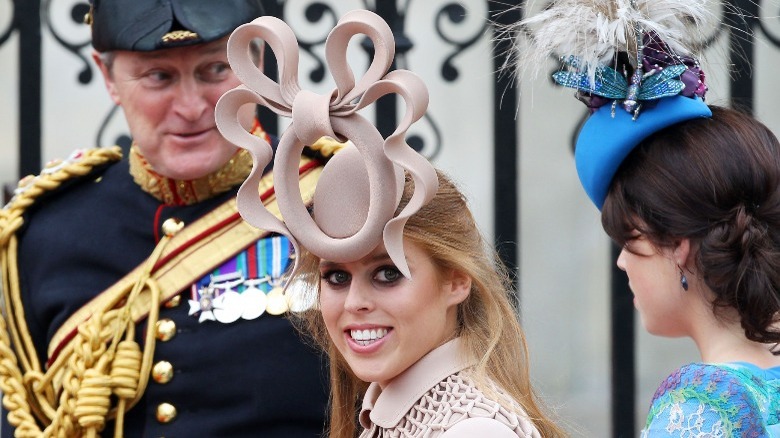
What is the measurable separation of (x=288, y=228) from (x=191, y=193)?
2.62ft

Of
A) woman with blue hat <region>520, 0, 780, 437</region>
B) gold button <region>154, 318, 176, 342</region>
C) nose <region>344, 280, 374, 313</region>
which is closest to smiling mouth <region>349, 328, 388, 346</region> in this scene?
nose <region>344, 280, 374, 313</region>

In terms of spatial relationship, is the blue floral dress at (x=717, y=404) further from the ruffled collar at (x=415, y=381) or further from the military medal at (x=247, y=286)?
the military medal at (x=247, y=286)

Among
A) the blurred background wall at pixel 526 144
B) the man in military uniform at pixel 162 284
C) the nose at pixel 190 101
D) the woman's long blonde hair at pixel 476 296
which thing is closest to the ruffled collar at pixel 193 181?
the man in military uniform at pixel 162 284

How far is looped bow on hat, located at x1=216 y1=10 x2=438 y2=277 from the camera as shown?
7.73 feet

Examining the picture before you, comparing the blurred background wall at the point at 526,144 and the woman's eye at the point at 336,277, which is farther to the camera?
the blurred background wall at the point at 526,144

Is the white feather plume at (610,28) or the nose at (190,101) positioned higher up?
the white feather plume at (610,28)

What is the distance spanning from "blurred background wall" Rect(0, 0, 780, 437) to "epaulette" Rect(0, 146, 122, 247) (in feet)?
1.68

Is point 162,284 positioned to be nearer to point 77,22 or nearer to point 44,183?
point 44,183

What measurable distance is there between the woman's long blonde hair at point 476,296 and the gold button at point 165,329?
480 millimetres

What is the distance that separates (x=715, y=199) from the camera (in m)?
2.26

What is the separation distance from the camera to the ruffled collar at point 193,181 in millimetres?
3205

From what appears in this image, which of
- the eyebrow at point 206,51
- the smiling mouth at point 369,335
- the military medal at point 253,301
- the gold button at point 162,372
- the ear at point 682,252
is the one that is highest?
the ear at point 682,252

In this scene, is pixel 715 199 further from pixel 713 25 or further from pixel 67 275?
pixel 67 275

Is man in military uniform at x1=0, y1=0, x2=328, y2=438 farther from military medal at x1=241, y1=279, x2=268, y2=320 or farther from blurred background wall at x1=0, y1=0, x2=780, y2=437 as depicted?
blurred background wall at x1=0, y1=0, x2=780, y2=437
